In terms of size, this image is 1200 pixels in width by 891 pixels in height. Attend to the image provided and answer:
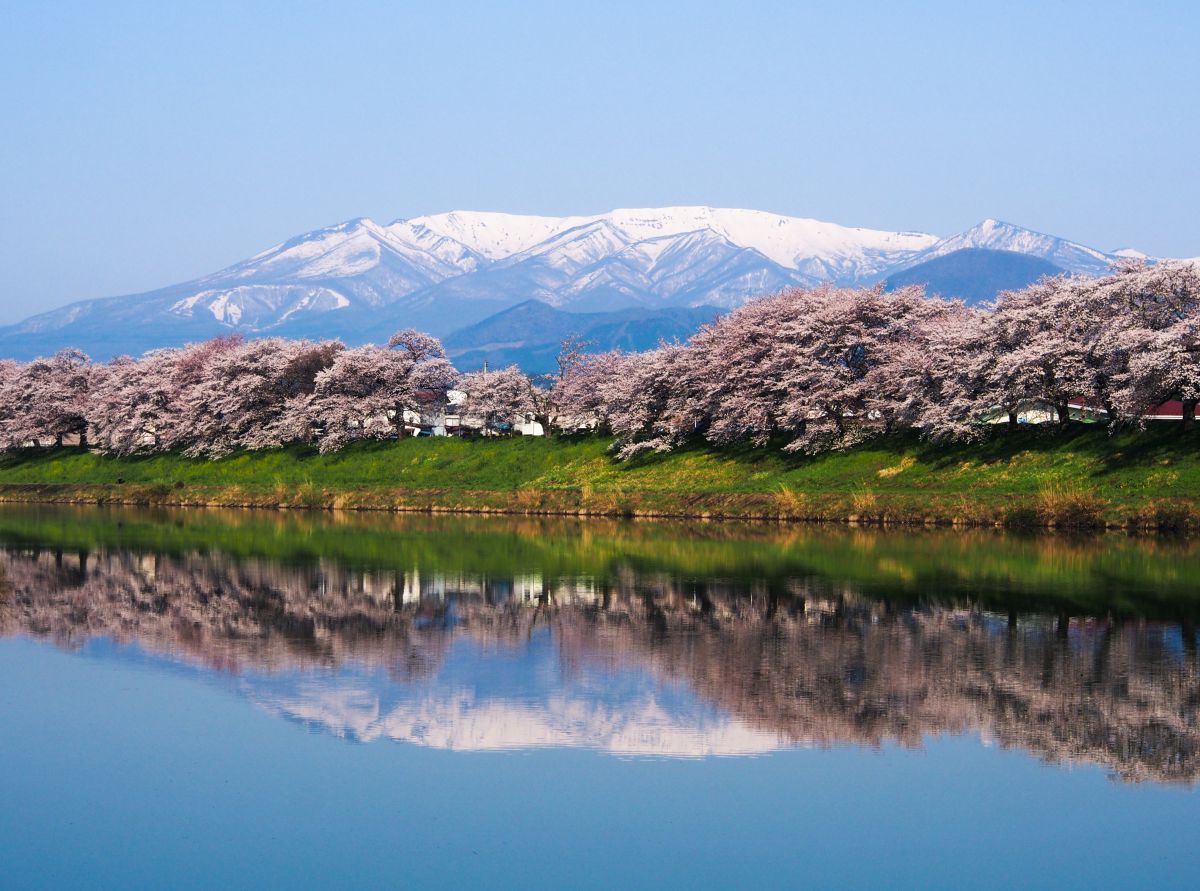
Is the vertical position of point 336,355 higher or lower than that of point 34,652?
higher

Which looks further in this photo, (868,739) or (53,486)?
(53,486)

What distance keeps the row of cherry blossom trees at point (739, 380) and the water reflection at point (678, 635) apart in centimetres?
1587

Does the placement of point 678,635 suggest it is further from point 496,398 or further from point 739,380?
point 496,398

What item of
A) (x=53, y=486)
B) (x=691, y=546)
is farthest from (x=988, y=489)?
(x=53, y=486)

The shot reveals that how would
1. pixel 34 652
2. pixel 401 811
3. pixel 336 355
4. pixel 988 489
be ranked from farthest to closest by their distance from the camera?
pixel 336 355 < pixel 988 489 < pixel 34 652 < pixel 401 811

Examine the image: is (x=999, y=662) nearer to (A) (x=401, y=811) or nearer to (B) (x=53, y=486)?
(A) (x=401, y=811)

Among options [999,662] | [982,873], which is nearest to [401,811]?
[982,873]

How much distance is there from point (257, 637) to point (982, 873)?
1710 cm

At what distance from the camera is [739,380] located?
72.9m

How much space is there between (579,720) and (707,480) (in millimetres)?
47410

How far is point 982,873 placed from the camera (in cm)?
1344

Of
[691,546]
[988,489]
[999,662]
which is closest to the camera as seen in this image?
[999,662]

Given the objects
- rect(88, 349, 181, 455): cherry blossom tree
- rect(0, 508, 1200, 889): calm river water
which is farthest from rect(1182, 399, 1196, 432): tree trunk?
rect(88, 349, 181, 455): cherry blossom tree

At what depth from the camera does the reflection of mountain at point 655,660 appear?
18.7m
